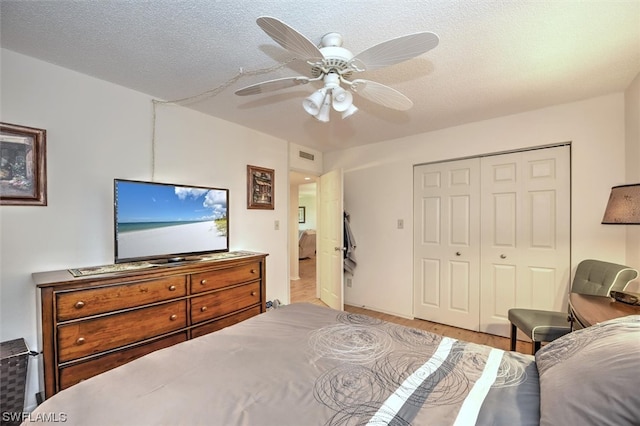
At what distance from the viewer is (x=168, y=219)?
2.36 metres

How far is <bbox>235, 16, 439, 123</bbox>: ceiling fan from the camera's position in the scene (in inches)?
42.9

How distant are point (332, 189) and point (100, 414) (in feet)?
10.6

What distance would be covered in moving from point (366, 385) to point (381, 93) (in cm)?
145

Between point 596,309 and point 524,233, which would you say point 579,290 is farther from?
point 596,309

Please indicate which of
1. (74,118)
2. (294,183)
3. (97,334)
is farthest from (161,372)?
(294,183)

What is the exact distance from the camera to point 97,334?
1.76 meters

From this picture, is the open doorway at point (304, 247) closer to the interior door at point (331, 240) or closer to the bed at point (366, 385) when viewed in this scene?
the interior door at point (331, 240)

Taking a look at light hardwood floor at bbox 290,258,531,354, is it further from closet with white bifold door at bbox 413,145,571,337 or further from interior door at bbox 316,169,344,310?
interior door at bbox 316,169,344,310

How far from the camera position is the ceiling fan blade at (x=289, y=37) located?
1.00 metres

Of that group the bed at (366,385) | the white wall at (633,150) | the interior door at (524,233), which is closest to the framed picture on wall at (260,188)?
the bed at (366,385)

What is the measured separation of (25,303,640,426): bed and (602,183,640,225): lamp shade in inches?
35.3

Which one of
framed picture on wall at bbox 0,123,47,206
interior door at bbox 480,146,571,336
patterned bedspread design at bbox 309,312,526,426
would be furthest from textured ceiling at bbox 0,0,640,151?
patterned bedspread design at bbox 309,312,526,426

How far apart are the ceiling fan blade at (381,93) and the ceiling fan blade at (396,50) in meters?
0.12

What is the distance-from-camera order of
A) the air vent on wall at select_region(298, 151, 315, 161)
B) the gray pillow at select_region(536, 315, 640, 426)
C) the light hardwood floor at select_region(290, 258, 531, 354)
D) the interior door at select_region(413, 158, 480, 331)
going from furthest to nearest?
1. the air vent on wall at select_region(298, 151, 315, 161)
2. the interior door at select_region(413, 158, 480, 331)
3. the light hardwood floor at select_region(290, 258, 531, 354)
4. the gray pillow at select_region(536, 315, 640, 426)
